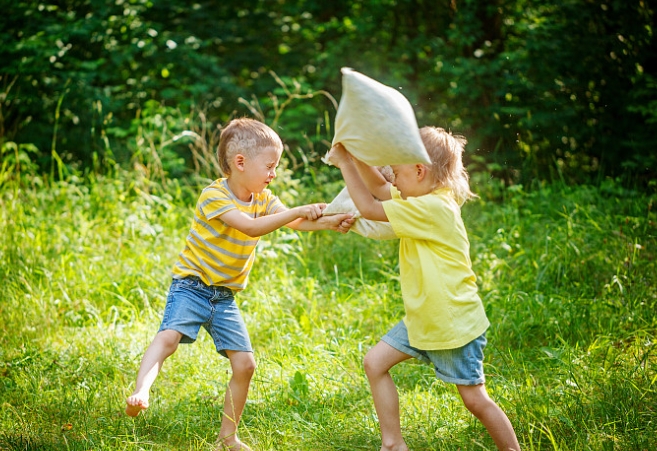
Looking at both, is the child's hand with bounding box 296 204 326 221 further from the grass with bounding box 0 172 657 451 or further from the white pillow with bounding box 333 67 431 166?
the grass with bounding box 0 172 657 451

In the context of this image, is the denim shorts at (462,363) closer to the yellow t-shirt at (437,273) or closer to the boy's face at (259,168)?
the yellow t-shirt at (437,273)

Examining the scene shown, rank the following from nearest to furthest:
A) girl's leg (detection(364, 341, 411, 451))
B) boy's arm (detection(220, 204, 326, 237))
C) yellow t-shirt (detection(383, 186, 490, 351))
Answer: yellow t-shirt (detection(383, 186, 490, 351)), girl's leg (detection(364, 341, 411, 451)), boy's arm (detection(220, 204, 326, 237))

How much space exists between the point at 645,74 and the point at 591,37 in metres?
0.67

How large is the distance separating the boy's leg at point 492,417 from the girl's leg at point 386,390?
30cm

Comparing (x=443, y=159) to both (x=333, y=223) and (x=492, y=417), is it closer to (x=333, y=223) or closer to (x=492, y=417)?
(x=333, y=223)

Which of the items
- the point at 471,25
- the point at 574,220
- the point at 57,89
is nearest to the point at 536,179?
Result: the point at 574,220

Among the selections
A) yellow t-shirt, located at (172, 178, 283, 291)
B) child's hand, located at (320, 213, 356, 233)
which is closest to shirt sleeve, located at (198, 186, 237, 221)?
yellow t-shirt, located at (172, 178, 283, 291)

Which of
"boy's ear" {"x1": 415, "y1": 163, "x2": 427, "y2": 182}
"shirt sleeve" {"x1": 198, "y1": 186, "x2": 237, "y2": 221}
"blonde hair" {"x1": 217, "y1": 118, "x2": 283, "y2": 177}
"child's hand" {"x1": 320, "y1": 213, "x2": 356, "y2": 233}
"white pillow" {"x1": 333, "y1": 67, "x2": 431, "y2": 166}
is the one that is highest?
"white pillow" {"x1": 333, "y1": 67, "x2": 431, "y2": 166}

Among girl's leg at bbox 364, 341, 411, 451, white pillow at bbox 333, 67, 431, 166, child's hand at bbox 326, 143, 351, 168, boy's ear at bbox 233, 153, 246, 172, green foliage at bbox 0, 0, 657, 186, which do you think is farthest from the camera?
green foliage at bbox 0, 0, 657, 186

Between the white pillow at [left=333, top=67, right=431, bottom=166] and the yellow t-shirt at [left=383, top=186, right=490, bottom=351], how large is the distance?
8.4 inches

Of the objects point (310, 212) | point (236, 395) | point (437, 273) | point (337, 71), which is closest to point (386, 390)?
point (437, 273)

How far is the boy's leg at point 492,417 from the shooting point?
8.43 ft

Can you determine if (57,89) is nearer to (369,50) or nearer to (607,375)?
(369,50)

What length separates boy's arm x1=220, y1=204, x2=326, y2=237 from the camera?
2877 millimetres
